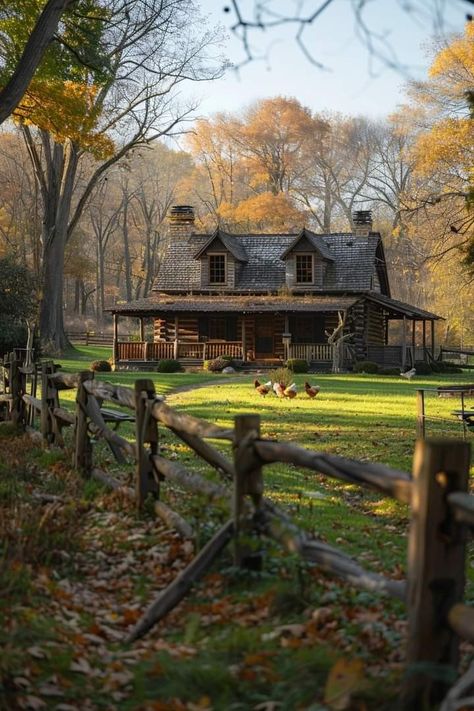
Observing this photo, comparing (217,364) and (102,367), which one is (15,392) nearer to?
(102,367)

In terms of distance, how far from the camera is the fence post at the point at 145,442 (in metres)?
7.29

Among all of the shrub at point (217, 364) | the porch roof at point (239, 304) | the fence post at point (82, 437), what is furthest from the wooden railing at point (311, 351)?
the fence post at point (82, 437)

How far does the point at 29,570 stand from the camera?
5.45 meters

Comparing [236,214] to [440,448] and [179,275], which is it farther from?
[440,448]

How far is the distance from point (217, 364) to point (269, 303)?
4486mm

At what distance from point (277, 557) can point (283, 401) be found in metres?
16.9

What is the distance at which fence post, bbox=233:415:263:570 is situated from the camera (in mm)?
5281

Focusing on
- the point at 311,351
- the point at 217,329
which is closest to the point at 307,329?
the point at 311,351

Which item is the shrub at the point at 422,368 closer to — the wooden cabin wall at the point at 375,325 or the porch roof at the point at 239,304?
the wooden cabin wall at the point at 375,325

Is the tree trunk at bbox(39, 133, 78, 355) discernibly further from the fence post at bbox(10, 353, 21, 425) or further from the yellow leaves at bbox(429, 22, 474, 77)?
the fence post at bbox(10, 353, 21, 425)

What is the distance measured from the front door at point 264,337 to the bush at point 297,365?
190 inches

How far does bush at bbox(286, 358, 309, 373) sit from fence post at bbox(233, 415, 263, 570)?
96.5 feet

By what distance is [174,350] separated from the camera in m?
38.4

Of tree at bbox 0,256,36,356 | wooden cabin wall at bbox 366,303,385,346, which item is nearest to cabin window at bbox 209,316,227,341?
wooden cabin wall at bbox 366,303,385,346
